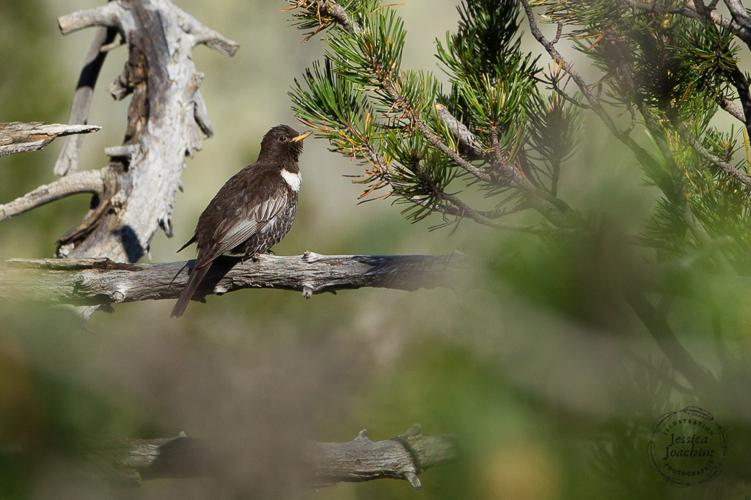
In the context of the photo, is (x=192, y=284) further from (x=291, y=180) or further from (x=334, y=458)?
(x=334, y=458)

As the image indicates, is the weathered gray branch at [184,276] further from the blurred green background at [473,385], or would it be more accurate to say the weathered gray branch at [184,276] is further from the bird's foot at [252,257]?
the blurred green background at [473,385]

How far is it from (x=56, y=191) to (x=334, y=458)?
2536mm

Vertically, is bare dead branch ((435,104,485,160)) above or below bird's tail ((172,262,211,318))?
above

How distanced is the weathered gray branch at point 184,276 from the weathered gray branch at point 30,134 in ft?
3.46

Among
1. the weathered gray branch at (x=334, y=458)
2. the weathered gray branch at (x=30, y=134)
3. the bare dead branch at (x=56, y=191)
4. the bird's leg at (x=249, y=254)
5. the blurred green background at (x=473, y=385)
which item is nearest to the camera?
the blurred green background at (x=473, y=385)

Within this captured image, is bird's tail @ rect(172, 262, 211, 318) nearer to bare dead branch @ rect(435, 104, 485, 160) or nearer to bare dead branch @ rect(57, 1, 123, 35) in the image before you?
bare dead branch @ rect(435, 104, 485, 160)

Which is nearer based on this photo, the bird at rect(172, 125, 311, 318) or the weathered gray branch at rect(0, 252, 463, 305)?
the weathered gray branch at rect(0, 252, 463, 305)

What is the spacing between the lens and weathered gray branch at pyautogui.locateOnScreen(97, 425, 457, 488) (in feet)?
3.98

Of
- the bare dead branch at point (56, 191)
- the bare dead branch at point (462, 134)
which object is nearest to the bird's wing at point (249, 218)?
the bare dead branch at point (56, 191)

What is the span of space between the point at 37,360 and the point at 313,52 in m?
13.7

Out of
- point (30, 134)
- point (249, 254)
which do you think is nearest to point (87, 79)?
point (249, 254)

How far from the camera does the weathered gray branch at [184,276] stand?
3.20 metres

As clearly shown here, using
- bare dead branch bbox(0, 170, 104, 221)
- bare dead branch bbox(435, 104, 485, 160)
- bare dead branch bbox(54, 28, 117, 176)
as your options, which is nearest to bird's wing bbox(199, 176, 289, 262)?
bare dead branch bbox(0, 170, 104, 221)

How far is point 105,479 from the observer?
111 cm
